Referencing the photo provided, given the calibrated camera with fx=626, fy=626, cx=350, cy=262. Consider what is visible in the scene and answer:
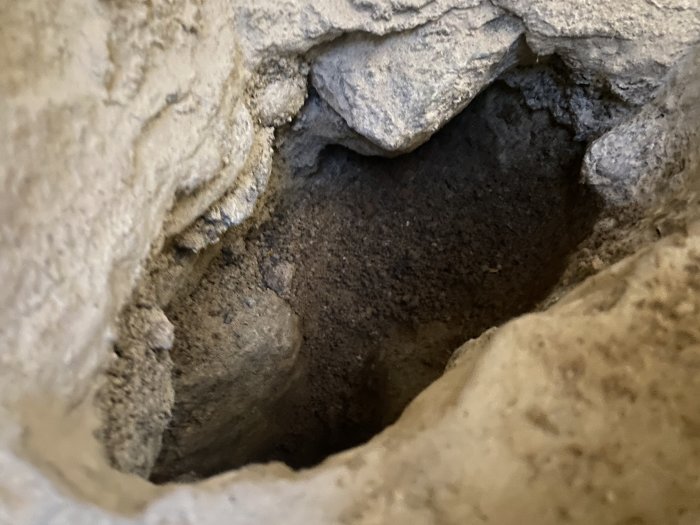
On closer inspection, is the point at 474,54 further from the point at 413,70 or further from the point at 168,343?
the point at 168,343

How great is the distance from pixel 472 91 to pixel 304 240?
66 cm

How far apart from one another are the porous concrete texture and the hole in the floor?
44cm

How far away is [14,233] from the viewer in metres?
0.85

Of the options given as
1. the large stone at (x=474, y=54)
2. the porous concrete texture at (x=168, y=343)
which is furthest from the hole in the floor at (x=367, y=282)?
the porous concrete texture at (x=168, y=343)

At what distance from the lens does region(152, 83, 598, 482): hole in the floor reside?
62.8 inches

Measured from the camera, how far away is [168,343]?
1.13 metres

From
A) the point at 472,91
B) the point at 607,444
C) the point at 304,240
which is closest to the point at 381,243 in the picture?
the point at 304,240

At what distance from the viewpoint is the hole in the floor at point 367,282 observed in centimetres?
159

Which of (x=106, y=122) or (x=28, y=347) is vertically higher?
(x=106, y=122)

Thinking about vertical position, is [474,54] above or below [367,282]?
above

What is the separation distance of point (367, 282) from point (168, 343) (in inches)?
31.6

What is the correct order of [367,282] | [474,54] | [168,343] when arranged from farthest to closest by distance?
[367,282]
[474,54]
[168,343]

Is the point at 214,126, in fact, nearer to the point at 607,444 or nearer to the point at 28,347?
the point at 28,347

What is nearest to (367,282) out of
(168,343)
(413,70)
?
(413,70)
